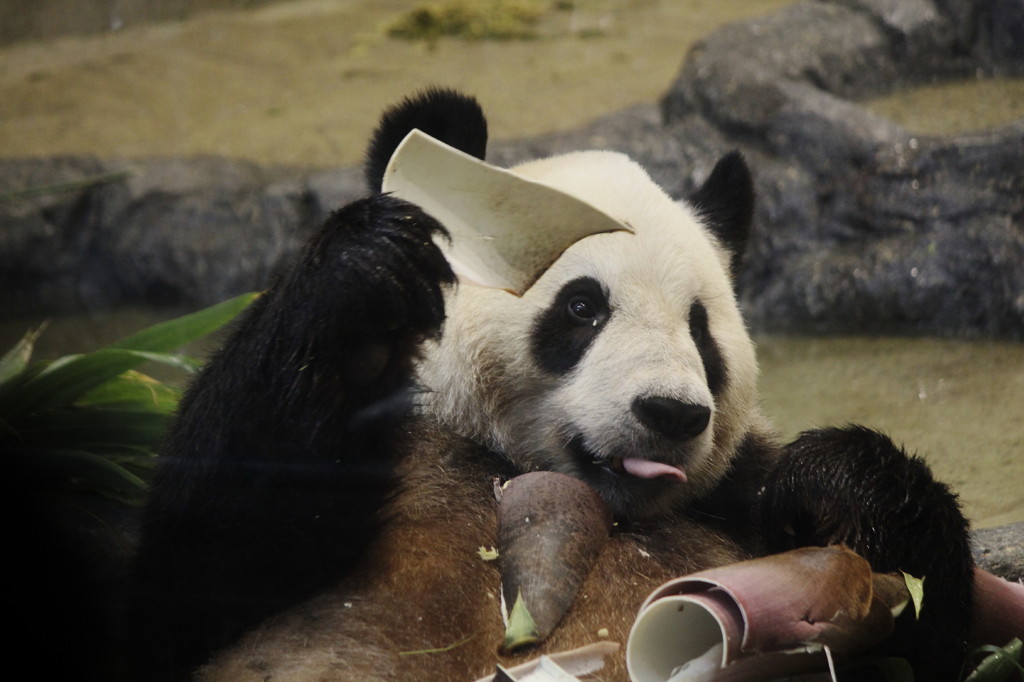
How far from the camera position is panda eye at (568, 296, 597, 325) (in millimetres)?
2080

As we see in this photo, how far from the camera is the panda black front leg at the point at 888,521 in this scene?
1.74 meters

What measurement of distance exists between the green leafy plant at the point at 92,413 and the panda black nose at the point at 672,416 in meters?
0.96

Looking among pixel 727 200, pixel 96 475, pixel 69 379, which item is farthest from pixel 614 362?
pixel 69 379

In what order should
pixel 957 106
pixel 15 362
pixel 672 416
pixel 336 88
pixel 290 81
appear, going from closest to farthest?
pixel 672 416
pixel 15 362
pixel 957 106
pixel 336 88
pixel 290 81

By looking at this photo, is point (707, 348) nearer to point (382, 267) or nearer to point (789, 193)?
point (382, 267)

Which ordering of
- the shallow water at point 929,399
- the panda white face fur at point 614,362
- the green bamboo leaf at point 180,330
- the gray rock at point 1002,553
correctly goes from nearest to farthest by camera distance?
1. the panda white face fur at point 614,362
2. the gray rock at point 1002,553
3. the shallow water at point 929,399
4. the green bamboo leaf at point 180,330

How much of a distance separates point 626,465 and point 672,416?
16 cm

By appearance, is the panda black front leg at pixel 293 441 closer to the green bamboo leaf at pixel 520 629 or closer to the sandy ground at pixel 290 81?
the green bamboo leaf at pixel 520 629

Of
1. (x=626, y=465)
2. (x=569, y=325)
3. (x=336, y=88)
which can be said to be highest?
(x=569, y=325)

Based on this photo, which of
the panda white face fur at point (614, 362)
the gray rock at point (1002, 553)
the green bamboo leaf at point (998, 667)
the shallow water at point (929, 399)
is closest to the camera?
the green bamboo leaf at point (998, 667)

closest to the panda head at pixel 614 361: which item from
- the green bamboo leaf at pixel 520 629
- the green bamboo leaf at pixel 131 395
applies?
the green bamboo leaf at pixel 520 629

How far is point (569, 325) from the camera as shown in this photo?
210 cm

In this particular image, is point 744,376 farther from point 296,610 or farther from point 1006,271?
point 1006,271

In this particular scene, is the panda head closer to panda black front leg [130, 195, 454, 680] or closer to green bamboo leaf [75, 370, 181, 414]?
panda black front leg [130, 195, 454, 680]
